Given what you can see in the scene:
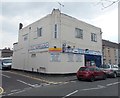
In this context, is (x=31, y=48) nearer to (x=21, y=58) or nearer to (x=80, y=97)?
(x=21, y=58)

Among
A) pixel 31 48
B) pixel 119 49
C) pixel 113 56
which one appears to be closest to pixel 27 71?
pixel 31 48

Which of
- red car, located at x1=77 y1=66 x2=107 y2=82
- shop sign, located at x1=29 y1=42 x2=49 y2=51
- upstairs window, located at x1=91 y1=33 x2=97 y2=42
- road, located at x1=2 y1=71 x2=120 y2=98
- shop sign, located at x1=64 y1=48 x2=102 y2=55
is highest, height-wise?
upstairs window, located at x1=91 y1=33 x2=97 y2=42

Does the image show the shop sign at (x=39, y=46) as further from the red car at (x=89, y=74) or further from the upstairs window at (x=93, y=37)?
the upstairs window at (x=93, y=37)

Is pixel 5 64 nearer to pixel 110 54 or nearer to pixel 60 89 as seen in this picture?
pixel 110 54

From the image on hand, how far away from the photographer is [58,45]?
23.5m

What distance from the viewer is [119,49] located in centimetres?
4744

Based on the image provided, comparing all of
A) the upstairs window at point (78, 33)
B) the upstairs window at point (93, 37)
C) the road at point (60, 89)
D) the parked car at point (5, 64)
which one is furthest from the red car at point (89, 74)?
the parked car at point (5, 64)

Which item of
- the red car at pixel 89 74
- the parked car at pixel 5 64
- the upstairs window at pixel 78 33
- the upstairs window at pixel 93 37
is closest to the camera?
the red car at pixel 89 74

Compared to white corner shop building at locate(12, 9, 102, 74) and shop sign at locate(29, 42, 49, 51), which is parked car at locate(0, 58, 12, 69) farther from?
shop sign at locate(29, 42, 49, 51)

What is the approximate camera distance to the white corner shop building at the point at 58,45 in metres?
23.3

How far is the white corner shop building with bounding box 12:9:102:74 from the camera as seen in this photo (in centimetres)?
2330

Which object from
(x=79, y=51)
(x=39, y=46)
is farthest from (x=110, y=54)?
(x=39, y=46)

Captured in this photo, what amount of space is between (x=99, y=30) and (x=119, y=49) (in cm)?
1789

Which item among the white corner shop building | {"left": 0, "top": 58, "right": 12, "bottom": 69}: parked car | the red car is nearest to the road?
the red car
